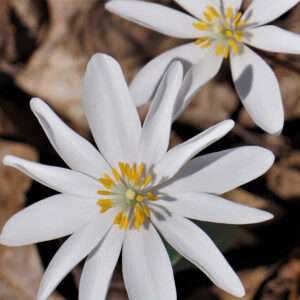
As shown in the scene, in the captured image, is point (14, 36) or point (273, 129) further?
point (14, 36)

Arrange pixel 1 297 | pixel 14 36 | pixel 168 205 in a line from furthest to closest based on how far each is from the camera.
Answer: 1. pixel 14 36
2. pixel 1 297
3. pixel 168 205

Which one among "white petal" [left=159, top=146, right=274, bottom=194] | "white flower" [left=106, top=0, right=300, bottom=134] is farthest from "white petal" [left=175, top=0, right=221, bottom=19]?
"white petal" [left=159, top=146, right=274, bottom=194]

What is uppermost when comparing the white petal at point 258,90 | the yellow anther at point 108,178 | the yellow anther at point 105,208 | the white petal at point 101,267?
the white petal at point 258,90

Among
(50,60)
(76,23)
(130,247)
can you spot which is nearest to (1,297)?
(130,247)

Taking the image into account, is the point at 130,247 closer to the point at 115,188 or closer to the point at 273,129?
the point at 115,188

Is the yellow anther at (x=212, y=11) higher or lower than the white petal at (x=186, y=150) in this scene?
higher

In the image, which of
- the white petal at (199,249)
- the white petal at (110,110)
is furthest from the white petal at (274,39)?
the white petal at (199,249)

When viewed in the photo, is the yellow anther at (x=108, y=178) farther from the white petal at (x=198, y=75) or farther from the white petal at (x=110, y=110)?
the white petal at (x=198, y=75)
